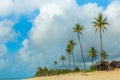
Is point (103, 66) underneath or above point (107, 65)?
underneath

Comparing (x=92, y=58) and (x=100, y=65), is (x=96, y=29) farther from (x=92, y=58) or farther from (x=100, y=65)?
(x=92, y=58)

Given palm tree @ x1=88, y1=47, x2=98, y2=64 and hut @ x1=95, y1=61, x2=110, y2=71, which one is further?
palm tree @ x1=88, y1=47, x2=98, y2=64

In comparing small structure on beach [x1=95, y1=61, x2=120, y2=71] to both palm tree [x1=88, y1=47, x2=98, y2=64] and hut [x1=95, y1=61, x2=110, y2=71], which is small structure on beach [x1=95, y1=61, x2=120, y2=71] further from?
palm tree [x1=88, y1=47, x2=98, y2=64]

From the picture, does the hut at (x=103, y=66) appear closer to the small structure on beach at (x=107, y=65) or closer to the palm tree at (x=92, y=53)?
the small structure on beach at (x=107, y=65)

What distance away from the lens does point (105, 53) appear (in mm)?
139500

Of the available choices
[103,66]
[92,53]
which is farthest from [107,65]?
[92,53]

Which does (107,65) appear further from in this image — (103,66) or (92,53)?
(92,53)

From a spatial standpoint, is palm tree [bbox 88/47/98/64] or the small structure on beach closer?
the small structure on beach

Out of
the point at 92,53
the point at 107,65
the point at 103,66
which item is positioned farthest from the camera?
the point at 92,53

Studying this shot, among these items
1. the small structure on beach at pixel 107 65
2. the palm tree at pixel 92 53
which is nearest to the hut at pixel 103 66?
the small structure on beach at pixel 107 65

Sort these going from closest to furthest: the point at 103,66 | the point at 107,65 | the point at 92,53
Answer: the point at 107,65
the point at 103,66
the point at 92,53

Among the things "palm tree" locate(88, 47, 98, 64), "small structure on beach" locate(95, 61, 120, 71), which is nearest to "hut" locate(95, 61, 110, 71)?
"small structure on beach" locate(95, 61, 120, 71)

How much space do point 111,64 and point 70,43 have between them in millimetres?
50852

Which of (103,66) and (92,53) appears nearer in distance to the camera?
(103,66)
